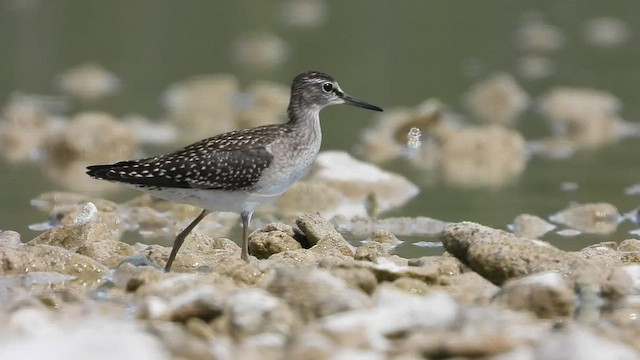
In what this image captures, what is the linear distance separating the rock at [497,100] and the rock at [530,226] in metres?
7.85

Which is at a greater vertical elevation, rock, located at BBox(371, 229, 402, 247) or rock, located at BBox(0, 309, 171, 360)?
rock, located at BBox(371, 229, 402, 247)

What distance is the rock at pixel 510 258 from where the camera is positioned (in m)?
10.0

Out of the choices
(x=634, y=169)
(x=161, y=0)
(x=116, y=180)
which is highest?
(x=161, y=0)

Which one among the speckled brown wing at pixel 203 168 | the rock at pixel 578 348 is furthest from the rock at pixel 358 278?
the rock at pixel 578 348

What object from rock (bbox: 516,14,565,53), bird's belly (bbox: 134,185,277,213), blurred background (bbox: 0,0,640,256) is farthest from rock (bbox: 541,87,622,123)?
bird's belly (bbox: 134,185,277,213)

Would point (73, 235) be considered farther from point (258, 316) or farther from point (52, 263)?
point (258, 316)

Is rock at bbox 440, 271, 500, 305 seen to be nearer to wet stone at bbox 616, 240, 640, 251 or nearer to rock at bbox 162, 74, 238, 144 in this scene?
wet stone at bbox 616, 240, 640, 251

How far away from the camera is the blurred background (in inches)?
651

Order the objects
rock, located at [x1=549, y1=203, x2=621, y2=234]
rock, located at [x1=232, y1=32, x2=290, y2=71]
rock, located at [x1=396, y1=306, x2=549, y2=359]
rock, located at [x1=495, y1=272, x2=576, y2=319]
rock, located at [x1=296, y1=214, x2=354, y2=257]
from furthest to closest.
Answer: rock, located at [x1=232, y1=32, x2=290, y2=71]
rock, located at [x1=549, y1=203, x2=621, y2=234]
rock, located at [x1=296, y1=214, x2=354, y2=257]
rock, located at [x1=495, y1=272, x2=576, y2=319]
rock, located at [x1=396, y1=306, x2=549, y2=359]

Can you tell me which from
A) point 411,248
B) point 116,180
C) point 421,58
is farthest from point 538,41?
point 116,180

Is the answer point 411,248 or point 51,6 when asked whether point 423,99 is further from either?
point 411,248

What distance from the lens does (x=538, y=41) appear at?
27.8 meters

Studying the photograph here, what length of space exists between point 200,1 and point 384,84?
509 cm

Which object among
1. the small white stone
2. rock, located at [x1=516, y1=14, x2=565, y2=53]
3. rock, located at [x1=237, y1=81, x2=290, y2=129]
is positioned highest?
rock, located at [x1=516, y1=14, x2=565, y2=53]
